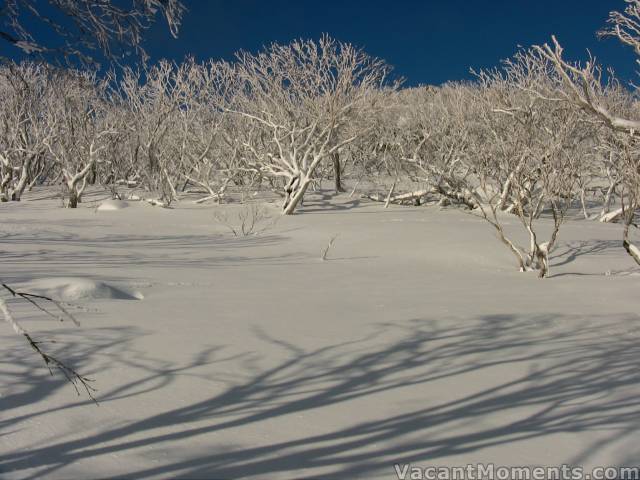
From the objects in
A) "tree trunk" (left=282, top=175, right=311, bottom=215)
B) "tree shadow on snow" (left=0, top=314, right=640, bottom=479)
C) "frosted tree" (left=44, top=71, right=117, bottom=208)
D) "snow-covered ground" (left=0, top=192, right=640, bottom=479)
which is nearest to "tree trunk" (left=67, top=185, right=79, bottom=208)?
"frosted tree" (left=44, top=71, right=117, bottom=208)

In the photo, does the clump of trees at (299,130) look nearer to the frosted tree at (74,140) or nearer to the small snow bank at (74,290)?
the frosted tree at (74,140)

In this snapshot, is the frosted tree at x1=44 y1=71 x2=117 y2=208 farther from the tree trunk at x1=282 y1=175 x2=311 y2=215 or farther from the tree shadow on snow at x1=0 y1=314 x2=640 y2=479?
the tree shadow on snow at x1=0 y1=314 x2=640 y2=479

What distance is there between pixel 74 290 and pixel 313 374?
3224 millimetres

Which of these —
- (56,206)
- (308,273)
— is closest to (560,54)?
(308,273)

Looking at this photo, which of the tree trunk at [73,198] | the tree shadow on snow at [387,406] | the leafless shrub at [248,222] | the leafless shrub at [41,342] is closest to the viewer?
the leafless shrub at [41,342]

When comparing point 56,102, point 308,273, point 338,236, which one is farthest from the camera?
point 56,102

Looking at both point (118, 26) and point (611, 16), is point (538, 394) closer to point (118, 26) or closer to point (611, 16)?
point (118, 26)

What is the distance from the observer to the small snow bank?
5.77m

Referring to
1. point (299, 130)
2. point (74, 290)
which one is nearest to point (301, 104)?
point (299, 130)

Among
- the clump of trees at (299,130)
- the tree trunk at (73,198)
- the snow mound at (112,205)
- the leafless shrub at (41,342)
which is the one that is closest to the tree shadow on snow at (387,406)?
the leafless shrub at (41,342)

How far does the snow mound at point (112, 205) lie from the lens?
65.4 ft

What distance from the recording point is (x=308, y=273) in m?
8.98

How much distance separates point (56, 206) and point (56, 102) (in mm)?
4666

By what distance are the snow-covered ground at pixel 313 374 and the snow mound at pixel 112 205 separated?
11.4 meters
